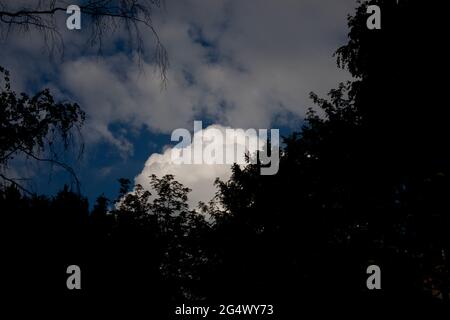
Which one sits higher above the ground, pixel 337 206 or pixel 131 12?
pixel 131 12

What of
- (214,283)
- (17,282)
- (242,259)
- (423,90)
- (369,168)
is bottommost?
(214,283)

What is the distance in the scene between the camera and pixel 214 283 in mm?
20203

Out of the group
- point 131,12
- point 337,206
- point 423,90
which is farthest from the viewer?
point 337,206

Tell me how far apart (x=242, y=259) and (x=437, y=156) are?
11309mm

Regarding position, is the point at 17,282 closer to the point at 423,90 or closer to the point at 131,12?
the point at 131,12

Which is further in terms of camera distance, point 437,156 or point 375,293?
point 375,293

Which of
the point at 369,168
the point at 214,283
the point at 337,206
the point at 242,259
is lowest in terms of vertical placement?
the point at 214,283

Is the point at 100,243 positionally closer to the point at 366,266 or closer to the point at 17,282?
the point at 17,282

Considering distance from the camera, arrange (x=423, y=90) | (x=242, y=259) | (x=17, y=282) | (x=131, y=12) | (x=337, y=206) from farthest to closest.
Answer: (x=242, y=259), (x=337, y=206), (x=423, y=90), (x=17, y=282), (x=131, y=12)

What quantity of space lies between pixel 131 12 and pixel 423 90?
10733 millimetres

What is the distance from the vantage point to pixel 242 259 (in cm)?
1956

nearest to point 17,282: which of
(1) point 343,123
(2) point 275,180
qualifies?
(1) point 343,123
